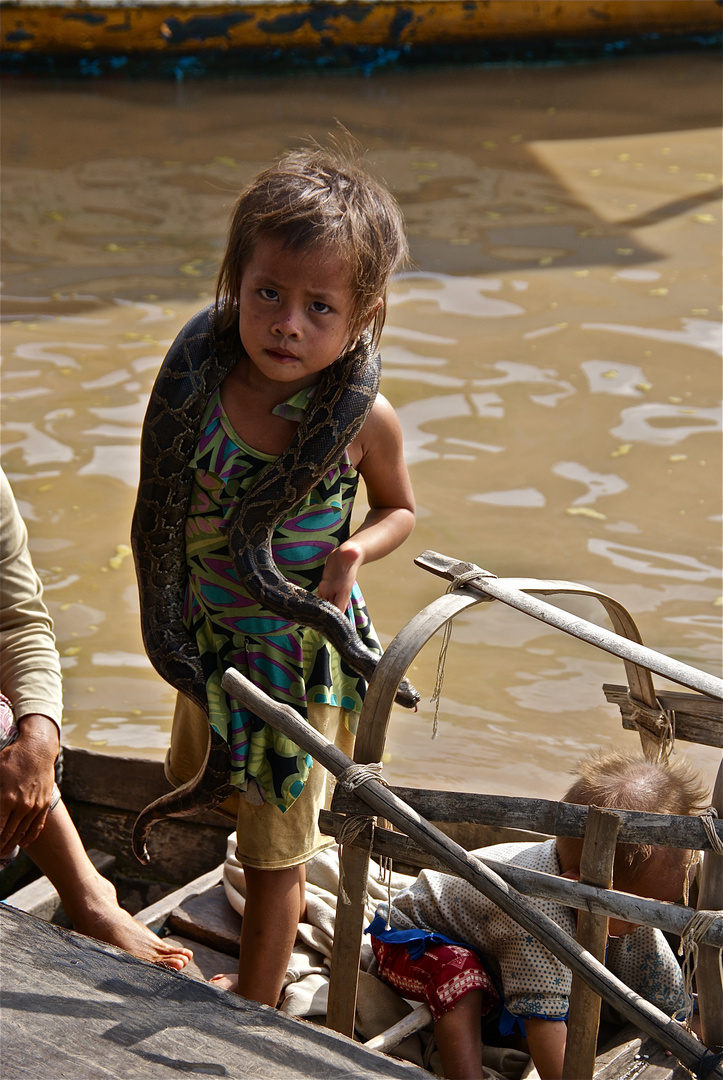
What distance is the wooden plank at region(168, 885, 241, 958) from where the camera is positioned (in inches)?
99.6

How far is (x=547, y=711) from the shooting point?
379 cm

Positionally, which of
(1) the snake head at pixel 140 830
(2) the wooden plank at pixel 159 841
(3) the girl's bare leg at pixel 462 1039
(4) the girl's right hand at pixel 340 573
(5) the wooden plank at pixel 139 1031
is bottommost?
(2) the wooden plank at pixel 159 841

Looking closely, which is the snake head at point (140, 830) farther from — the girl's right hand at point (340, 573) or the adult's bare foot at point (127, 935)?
the girl's right hand at point (340, 573)

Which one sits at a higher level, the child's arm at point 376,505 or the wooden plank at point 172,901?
the child's arm at point 376,505

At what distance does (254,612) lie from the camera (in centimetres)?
204

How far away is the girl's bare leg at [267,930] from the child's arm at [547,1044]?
1.60 feet

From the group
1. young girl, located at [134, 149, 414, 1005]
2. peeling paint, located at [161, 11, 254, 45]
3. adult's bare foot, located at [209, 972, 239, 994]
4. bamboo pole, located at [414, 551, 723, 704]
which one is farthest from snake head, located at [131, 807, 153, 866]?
peeling paint, located at [161, 11, 254, 45]

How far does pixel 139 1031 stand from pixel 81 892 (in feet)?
3.06

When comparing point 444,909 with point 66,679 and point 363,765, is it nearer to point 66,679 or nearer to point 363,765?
point 363,765

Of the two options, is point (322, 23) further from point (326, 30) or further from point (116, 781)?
point (116, 781)

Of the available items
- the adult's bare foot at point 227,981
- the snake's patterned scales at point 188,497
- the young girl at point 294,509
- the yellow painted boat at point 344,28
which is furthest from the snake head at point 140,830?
the yellow painted boat at point 344,28

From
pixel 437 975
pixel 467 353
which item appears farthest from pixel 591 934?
pixel 467 353

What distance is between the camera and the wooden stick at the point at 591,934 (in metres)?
1.59

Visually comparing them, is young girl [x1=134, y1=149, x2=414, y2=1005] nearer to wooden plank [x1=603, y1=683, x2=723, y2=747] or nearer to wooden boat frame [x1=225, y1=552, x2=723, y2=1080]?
wooden boat frame [x1=225, y1=552, x2=723, y2=1080]
